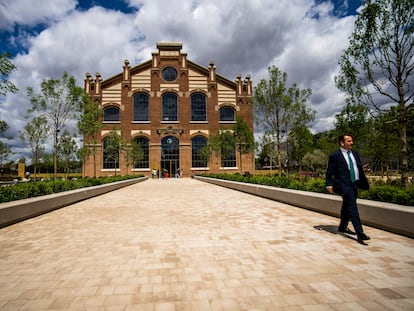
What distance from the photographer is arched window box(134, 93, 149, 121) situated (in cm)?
3164

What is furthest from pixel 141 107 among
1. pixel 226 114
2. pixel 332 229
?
pixel 332 229

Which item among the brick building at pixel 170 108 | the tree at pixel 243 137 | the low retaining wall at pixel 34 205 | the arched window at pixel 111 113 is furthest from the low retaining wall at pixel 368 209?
the arched window at pixel 111 113

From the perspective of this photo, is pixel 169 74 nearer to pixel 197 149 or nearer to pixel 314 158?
pixel 197 149

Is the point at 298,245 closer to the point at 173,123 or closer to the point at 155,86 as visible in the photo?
the point at 173,123

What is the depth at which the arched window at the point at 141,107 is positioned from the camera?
31.6m

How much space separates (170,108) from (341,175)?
→ 29959 mm

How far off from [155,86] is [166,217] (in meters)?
29.0

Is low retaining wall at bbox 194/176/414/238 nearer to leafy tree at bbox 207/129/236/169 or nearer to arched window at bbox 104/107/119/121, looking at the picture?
leafy tree at bbox 207/129/236/169

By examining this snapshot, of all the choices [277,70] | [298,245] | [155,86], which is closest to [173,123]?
[155,86]

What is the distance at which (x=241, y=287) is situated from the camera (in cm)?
255

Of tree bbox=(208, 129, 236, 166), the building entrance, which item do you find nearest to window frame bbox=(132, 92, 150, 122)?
the building entrance

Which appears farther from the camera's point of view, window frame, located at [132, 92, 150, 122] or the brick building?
window frame, located at [132, 92, 150, 122]

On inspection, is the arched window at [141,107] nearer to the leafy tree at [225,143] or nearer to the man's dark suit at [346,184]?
the leafy tree at [225,143]

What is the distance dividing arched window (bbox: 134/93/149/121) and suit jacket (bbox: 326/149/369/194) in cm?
2984
